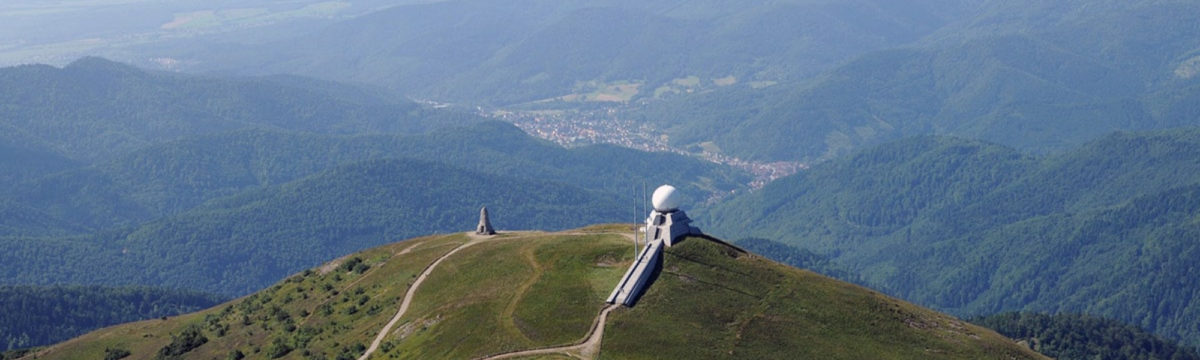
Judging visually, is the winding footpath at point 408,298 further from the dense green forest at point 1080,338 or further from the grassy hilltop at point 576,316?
the dense green forest at point 1080,338

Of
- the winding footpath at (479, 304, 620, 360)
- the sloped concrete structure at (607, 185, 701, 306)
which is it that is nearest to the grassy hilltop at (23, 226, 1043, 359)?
the winding footpath at (479, 304, 620, 360)

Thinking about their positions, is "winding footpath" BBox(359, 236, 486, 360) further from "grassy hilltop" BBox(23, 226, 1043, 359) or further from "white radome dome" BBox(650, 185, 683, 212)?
"white radome dome" BBox(650, 185, 683, 212)

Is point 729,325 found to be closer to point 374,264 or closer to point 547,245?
point 547,245

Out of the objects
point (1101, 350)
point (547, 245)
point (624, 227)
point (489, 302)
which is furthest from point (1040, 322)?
point (489, 302)

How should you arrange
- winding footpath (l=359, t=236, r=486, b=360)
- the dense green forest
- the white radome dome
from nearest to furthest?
1. winding footpath (l=359, t=236, r=486, b=360)
2. the white radome dome
3. the dense green forest

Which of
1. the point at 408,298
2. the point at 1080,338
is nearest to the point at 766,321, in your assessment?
the point at 408,298

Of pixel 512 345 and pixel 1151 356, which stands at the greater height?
pixel 512 345
